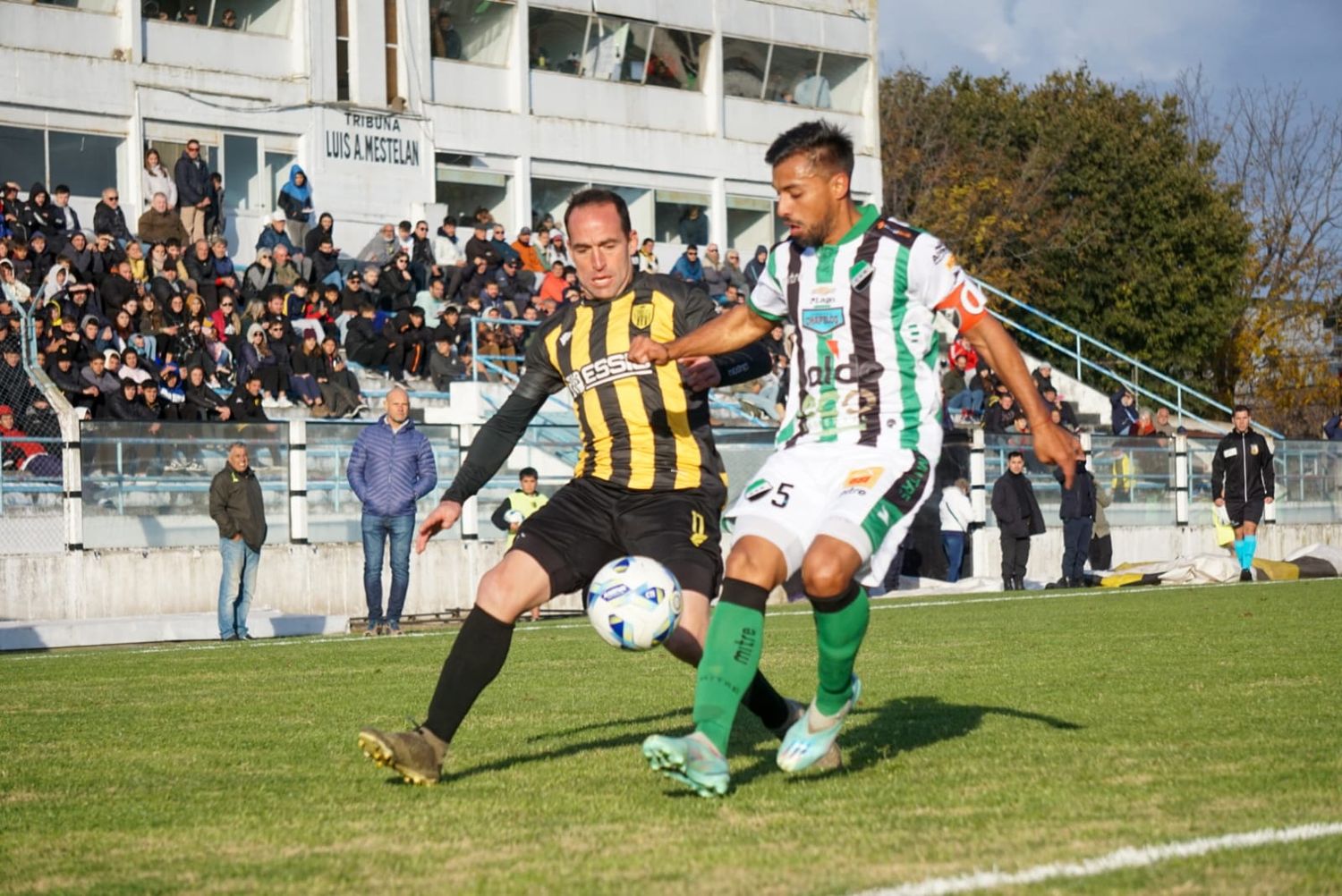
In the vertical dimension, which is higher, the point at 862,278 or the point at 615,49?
the point at 615,49

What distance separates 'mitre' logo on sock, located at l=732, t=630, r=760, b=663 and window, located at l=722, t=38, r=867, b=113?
36.3 m

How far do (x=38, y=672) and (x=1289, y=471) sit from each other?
23.6 meters

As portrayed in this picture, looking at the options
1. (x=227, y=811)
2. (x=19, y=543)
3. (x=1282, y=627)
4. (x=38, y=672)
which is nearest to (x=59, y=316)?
(x=19, y=543)

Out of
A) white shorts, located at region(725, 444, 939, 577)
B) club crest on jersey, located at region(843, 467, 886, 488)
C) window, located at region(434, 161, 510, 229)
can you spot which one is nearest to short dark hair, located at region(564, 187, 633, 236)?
white shorts, located at region(725, 444, 939, 577)

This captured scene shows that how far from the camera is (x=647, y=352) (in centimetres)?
612

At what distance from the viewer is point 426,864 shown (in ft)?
15.8

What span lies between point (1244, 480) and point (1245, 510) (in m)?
0.39

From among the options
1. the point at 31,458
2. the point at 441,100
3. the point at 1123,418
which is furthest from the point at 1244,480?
the point at 441,100

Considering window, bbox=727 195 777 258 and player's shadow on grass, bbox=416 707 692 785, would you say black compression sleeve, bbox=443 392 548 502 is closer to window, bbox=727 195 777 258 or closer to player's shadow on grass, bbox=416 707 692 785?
player's shadow on grass, bbox=416 707 692 785

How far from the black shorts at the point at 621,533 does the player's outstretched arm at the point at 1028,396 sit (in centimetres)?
124

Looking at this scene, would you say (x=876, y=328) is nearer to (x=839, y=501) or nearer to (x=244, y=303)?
(x=839, y=501)

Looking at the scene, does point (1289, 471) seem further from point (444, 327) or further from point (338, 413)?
point (338, 413)

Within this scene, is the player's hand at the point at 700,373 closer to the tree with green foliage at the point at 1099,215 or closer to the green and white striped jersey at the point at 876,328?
the green and white striped jersey at the point at 876,328

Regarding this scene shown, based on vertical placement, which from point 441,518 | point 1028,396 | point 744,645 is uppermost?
point 1028,396
